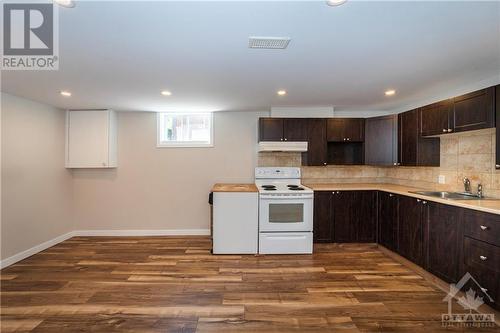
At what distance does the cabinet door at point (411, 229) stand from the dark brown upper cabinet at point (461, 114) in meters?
0.94

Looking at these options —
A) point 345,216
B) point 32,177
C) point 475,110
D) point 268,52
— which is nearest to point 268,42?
point 268,52

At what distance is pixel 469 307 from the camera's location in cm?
227

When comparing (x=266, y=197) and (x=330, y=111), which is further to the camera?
(x=330, y=111)

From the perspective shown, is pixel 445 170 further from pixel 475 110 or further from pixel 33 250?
pixel 33 250

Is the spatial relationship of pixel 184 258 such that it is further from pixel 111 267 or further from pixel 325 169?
pixel 325 169

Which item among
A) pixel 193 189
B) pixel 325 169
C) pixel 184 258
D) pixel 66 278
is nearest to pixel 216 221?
pixel 184 258

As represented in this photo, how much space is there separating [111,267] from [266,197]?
7.39 ft

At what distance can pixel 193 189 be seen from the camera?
14.5 feet

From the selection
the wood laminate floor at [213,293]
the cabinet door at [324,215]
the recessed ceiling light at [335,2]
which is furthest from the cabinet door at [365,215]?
the recessed ceiling light at [335,2]

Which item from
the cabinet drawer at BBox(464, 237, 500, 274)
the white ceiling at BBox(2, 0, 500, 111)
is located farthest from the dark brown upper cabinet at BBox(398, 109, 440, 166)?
the cabinet drawer at BBox(464, 237, 500, 274)

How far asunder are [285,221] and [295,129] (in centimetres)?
153

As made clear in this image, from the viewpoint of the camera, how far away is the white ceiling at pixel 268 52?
1.52 m

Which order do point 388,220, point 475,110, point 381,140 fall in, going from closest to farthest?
point 475,110
point 388,220
point 381,140

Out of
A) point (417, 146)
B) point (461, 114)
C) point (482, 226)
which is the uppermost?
point (461, 114)
